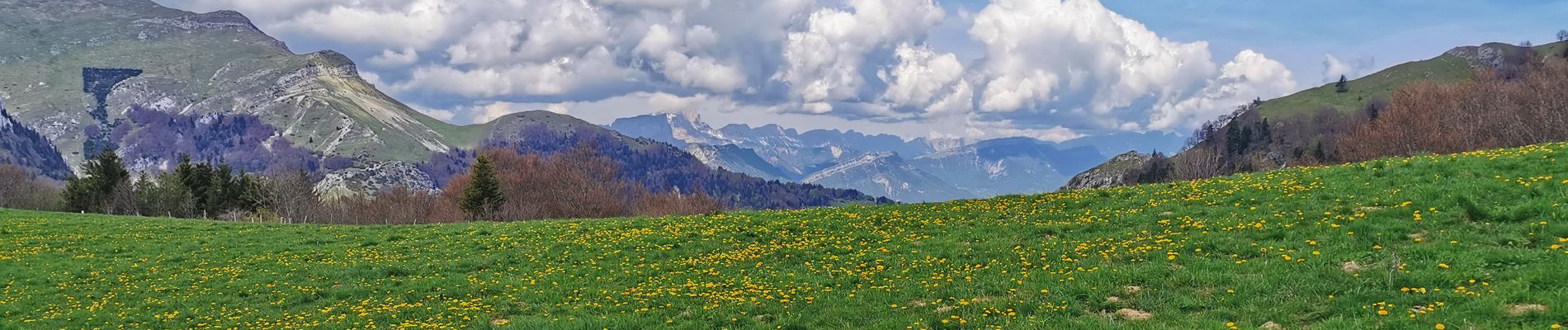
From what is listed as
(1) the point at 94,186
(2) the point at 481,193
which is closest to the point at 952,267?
(2) the point at 481,193

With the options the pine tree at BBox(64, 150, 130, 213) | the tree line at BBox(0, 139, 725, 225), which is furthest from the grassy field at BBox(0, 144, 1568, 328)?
the pine tree at BBox(64, 150, 130, 213)

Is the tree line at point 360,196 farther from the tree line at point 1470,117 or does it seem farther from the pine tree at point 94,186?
the tree line at point 1470,117

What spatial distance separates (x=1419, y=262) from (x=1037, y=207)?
13487mm

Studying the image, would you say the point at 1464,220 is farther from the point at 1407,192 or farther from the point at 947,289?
the point at 947,289

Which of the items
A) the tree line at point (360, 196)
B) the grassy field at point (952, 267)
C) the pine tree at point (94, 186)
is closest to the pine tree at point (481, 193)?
the tree line at point (360, 196)

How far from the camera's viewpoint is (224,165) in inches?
3939

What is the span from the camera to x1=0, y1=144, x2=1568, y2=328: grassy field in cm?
1373

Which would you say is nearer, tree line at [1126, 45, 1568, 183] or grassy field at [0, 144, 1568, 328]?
grassy field at [0, 144, 1568, 328]

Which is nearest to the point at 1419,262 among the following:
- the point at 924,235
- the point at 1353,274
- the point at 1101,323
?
the point at 1353,274

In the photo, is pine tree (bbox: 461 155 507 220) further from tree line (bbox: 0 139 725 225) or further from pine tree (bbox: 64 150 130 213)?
pine tree (bbox: 64 150 130 213)

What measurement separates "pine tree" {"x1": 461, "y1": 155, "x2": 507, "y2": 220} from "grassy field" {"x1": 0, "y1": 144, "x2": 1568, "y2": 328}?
50.2 m

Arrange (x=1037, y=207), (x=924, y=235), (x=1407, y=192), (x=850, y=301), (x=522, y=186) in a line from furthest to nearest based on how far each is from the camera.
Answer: (x=522, y=186)
(x=1037, y=207)
(x=924, y=235)
(x=1407, y=192)
(x=850, y=301)

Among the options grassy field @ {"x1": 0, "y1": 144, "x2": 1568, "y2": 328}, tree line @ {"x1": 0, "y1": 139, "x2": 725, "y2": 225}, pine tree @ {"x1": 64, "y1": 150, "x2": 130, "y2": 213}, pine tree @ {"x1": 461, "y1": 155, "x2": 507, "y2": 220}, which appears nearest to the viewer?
grassy field @ {"x1": 0, "y1": 144, "x2": 1568, "y2": 328}

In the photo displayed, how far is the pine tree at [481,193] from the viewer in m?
84.2
